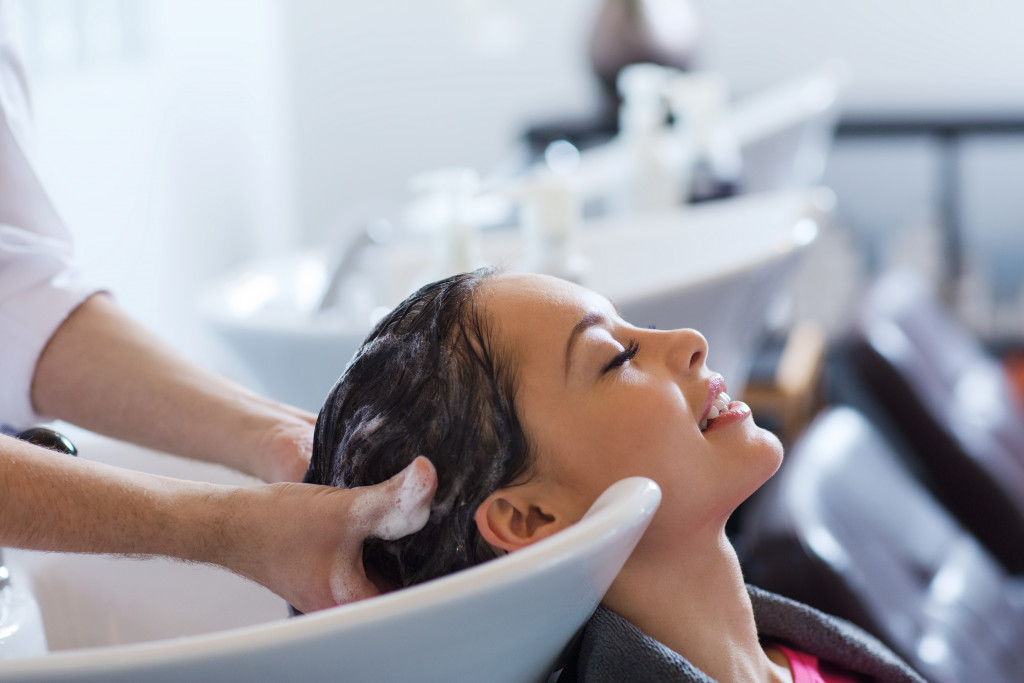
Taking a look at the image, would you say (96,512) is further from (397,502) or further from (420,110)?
(420,110)

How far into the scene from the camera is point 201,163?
115 inches

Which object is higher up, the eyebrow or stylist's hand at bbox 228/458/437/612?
the eyebrow

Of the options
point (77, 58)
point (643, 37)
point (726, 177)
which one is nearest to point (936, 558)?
point (726, 177)

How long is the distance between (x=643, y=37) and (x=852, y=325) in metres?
0.89

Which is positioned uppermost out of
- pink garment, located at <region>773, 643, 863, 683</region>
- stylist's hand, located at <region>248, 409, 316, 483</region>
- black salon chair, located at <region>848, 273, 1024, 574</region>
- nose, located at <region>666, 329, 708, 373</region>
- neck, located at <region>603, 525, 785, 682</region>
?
nose, located at <region>666, 329, 708, 373</region>

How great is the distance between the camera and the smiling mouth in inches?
27.5

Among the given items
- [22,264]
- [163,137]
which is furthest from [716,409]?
[163,137]

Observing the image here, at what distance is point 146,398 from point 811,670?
0.56 m

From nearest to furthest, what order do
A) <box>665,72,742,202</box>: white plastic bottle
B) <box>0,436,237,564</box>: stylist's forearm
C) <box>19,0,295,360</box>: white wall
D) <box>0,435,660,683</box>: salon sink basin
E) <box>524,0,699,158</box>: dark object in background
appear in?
<box>0,435,660,683</box>: salon sink basin
<box>0,436,237,564</box>: stylist's forearm
<box>665,72,742,202</box>: white plastic bottle
<box>19,0,295,360</box>: white wall
<box>524,0,699,158</box>: dark object in background

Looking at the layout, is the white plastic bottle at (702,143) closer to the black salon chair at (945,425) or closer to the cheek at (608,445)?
the black salon chair at (945,425)

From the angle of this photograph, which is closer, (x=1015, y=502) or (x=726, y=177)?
(x=1015, y=502)

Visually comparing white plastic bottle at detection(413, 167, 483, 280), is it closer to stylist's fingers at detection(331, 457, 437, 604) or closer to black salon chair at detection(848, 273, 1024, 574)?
stylist's fingers at detection(331, 457, 437, 604)

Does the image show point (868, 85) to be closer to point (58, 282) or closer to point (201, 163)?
point (201, 163)

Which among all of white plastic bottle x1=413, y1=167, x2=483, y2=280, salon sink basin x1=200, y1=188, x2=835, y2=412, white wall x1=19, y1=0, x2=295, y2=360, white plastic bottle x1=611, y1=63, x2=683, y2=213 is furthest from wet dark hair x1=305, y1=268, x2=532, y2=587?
white wall x1=19, y1=0, x2=295, y2=360
